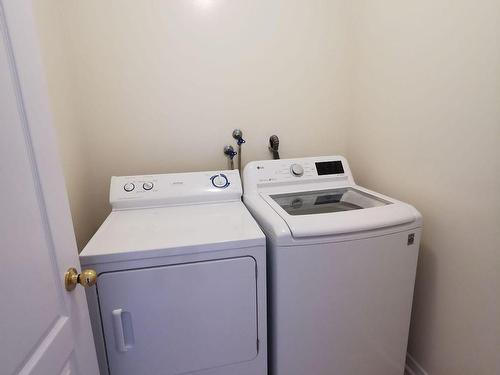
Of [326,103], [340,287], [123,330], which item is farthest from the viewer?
[326,103]

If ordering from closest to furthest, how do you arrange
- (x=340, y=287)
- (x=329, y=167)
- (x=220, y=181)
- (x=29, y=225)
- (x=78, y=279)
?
(x=29, y=225), (x=78, y=279), (x=340, y=287), (x=220, y=181), (x=329, y=167)

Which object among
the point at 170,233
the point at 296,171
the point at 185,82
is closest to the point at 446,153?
the point at 296,171

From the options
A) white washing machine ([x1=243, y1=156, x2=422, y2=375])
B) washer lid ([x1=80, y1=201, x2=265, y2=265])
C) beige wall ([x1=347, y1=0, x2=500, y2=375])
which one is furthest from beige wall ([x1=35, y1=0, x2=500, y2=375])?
washer lid ([x1=80, y1=201, x2=265, y2=265])

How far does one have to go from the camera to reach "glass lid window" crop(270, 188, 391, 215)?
1.48 metres

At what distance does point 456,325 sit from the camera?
1.29 m

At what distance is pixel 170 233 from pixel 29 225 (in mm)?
581

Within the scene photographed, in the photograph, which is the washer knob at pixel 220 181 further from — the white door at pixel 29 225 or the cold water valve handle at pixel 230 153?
the white door at pixel 29 225

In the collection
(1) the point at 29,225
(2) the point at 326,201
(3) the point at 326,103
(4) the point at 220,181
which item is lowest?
(2) the point at 326,201

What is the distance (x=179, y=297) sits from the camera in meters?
1.10

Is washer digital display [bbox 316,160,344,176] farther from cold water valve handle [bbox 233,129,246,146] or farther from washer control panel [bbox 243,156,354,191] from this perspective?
cold water valve handle [bbox 233,129,246,146]

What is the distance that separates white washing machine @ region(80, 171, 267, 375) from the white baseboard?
0.90 metres

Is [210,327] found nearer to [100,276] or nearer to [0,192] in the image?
[100,276]

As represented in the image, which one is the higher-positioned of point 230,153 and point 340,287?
point 230,153

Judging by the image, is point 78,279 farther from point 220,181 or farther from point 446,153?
point 446,153
